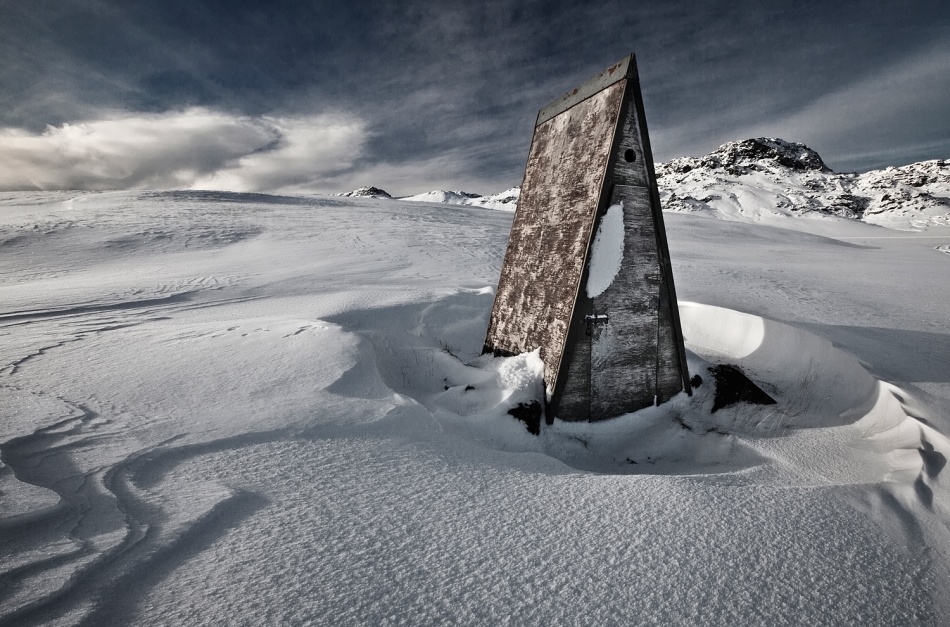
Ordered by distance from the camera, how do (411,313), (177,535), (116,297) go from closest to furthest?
(177,535) → (411,313) → (116,297)

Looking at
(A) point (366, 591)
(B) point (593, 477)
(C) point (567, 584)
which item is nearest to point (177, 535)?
(A) point (366, 591)

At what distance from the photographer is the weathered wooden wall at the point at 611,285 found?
3.60 meters

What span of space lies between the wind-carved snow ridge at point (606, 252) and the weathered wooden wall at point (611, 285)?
57mm

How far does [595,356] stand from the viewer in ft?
12.2

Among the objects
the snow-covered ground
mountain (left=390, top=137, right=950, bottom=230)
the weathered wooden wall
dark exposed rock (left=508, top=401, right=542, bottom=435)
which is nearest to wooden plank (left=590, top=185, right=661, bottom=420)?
the weathered wooden wall

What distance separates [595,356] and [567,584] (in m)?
2.50

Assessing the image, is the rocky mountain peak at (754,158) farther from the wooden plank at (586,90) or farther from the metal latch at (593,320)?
the metal latch at (593,320)

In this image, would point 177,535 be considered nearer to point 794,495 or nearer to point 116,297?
point 794,495

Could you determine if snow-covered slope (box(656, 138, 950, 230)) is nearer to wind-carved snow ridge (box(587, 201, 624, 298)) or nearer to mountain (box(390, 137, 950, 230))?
mountain (box(390, 137, 950, 230))

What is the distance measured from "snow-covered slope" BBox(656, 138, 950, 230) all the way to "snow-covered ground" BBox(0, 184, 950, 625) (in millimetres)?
68275

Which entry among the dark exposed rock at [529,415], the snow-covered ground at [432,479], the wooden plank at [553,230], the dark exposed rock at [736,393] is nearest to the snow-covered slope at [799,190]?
the dark exposed rock at [736,393]

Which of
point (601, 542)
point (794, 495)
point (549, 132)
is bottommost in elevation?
point (794, 495)

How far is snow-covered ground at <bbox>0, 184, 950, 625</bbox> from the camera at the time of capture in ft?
4.48

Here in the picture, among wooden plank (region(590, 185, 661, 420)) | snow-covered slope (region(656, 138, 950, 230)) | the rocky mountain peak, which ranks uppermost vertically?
the rocky mountain peak
